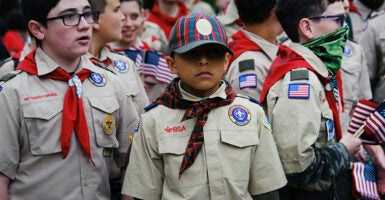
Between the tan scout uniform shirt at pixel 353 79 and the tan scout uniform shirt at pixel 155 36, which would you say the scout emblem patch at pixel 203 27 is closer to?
the tan scout uniform shirt at pixel 353 79

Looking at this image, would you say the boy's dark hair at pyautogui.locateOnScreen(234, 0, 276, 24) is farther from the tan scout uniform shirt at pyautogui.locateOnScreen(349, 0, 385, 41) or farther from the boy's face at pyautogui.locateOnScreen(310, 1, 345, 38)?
the tan scout uniform shirt at pyautogui.locateOnScreen(349, 0, 385, 41)

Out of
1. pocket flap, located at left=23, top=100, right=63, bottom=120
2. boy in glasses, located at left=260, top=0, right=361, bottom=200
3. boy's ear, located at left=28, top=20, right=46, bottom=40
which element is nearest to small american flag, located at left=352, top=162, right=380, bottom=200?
boy in glasses, located at left=260, top=0, right=361, bottom=200

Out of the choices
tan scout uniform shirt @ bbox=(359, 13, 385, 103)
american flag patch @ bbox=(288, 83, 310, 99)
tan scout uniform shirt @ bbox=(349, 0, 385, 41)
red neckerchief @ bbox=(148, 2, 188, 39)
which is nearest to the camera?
american flag patch @ bbox=(288, 83, 310, 99)

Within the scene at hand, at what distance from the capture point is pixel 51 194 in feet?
14.1

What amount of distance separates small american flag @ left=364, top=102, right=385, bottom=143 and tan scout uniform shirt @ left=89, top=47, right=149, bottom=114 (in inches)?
76.3

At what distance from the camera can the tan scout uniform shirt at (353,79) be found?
5715 mm

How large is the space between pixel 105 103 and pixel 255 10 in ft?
5.84

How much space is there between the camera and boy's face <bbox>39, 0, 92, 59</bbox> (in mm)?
4434

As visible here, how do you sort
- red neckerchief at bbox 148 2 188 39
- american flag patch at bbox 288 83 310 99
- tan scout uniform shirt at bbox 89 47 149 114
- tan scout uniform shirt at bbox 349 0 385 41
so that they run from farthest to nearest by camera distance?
red neckerchief at bbox 148 2 188 39
tan scout uniform shirt at bbox 349 0 385 41
tan scout uniform shirt at bbox 89 47 149 114
american flag patch at bbox 288 83 310 99

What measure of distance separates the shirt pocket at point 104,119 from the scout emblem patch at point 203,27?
941mm

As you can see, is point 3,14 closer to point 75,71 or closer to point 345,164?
point 75,71

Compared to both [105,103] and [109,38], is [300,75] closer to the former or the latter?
[105,103]

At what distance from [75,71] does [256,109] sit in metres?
1.32

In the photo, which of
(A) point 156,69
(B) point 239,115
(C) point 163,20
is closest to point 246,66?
(B) point 239,115
